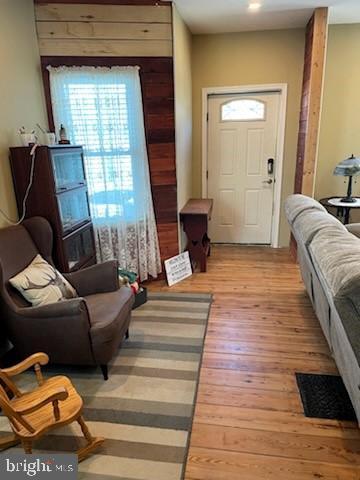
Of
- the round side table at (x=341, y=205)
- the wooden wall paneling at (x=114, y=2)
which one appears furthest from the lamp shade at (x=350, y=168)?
the wooden wall paneling at (x=114, y=2)

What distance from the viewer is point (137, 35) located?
120 inches

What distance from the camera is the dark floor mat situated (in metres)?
1.87

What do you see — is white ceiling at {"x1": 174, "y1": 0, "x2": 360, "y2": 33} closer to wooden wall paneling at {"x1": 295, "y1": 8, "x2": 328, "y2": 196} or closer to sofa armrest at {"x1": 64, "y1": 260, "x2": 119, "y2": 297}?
wooden wall paneling at {"x1": 295, "y1": 8, "x2": 328, "y2": 196}

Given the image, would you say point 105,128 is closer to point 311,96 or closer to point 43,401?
point 311,96

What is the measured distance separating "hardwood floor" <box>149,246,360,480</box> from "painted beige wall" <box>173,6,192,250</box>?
1.23m

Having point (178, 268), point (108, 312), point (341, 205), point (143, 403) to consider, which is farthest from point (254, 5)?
point (143, 403)

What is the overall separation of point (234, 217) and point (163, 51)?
239cm

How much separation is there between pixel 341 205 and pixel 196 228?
5.51 feet

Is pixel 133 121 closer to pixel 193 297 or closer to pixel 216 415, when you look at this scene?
pixel 193 297

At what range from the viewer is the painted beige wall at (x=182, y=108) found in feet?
10.8

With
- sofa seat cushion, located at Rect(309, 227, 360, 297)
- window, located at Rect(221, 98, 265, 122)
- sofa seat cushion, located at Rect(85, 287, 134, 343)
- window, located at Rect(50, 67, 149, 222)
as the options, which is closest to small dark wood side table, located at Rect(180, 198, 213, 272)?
window, located at Rect(50, 67, 149, 222)

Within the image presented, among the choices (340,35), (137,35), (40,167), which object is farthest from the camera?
(340,35)

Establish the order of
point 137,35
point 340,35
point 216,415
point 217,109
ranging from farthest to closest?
point 217,109 < point 340,35 < point 137,35 < point 216,415

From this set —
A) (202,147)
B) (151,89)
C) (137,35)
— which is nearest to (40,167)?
(151,89)
